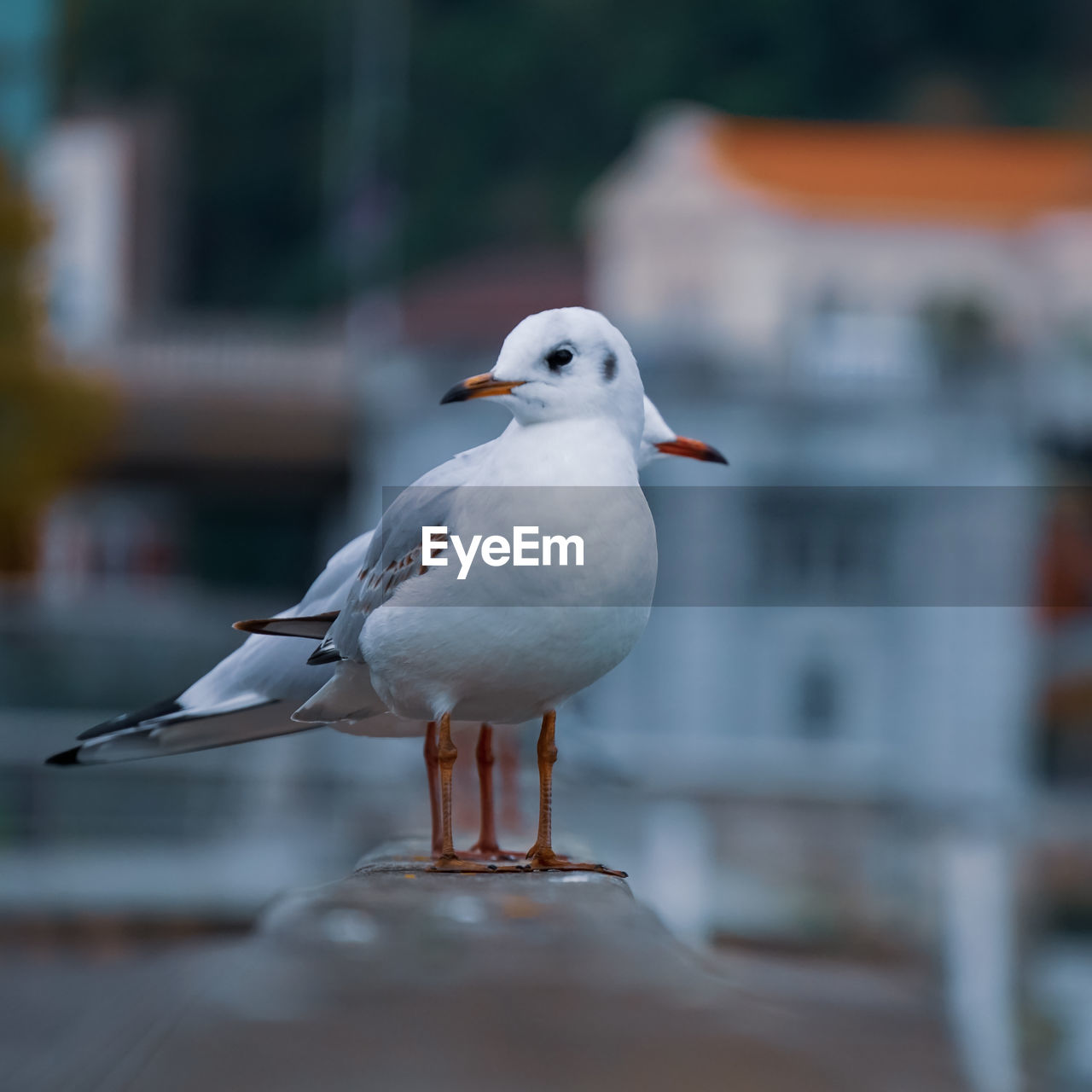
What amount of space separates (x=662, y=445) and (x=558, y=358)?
0.11m

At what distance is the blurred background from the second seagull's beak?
4.85 metres

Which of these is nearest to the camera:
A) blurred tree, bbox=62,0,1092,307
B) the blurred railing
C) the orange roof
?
the blurred railing

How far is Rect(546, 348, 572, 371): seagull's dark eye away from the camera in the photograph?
0.91 m

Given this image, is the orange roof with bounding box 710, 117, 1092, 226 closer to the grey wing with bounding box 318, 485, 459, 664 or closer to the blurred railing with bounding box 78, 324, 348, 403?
the blurred railing with bounding box 78, 324, 348, 403

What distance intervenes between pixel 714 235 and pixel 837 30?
36.6 ft

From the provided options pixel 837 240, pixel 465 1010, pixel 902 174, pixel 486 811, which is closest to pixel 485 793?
pixel 486 811

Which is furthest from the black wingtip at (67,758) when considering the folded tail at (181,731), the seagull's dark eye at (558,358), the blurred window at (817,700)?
the blurred window at (817,700)

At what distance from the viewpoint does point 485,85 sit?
29203 mm

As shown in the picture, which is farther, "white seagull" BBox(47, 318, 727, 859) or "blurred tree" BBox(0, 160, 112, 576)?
"blurred tree" BBox(0, 160, 112, 576)

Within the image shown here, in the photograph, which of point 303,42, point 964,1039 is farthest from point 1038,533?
point 303,42

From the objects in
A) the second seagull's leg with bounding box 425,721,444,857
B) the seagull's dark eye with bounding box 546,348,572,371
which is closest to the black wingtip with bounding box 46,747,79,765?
the second seagull's leg with bounding box 425,721,444,857

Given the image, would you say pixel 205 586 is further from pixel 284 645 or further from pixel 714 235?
pixel 284 645

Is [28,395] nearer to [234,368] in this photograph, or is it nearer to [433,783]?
[234,368]

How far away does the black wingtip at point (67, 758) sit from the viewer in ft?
3.12
